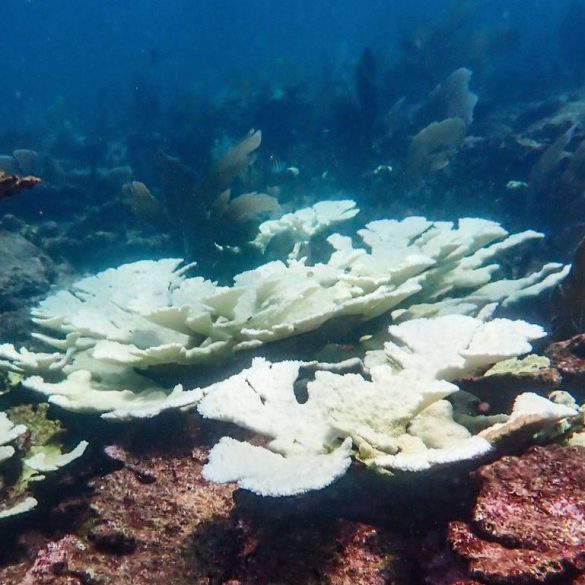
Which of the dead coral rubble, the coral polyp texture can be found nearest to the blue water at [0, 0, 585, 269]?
the coral polyp texture

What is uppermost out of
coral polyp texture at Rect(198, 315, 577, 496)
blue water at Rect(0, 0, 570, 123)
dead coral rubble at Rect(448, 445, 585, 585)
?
blue water at Rect(0, 0, 570, 123)

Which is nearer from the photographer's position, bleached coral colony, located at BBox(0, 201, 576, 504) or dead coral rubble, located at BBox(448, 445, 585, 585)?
dead coral rubble, located at BBox(448, 445, 585, 585)

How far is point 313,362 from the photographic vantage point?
237cm

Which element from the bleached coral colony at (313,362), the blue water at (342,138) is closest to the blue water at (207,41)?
the blue water at (342,138)

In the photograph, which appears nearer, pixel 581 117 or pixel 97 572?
pixel 97 572

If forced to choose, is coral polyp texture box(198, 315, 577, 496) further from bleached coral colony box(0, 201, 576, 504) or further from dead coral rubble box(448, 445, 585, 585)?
dead coral rubble box(448, 445, 585, 585)

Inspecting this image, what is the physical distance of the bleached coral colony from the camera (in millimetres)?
1687

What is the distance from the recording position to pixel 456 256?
3.26 m

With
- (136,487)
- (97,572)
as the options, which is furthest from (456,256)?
(97,572)

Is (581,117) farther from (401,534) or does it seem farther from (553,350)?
(401,534)

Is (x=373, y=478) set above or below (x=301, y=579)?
above

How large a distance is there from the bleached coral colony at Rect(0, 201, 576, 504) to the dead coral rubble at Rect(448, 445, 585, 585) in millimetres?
139

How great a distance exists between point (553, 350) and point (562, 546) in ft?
5.32

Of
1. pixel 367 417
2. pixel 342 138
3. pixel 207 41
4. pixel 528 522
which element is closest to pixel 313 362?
pixel 367 417
